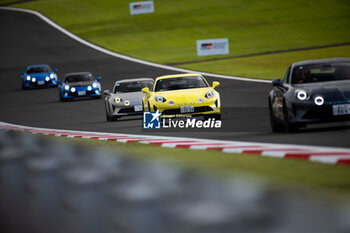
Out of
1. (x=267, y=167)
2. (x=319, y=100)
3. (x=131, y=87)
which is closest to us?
(x=267, y=167)

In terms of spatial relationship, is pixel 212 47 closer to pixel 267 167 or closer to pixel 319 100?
pixel 319 100

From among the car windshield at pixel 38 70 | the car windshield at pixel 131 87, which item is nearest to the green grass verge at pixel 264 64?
the car windshield at pixel 38 70

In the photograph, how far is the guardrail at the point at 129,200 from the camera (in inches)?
113

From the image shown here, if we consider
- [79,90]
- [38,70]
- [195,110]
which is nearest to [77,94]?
[79,90]

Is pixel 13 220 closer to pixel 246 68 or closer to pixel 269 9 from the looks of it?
pixel 246 68

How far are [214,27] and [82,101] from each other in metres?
28.0

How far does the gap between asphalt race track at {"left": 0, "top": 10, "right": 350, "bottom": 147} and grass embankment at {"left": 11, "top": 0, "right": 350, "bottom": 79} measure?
278 centimetres

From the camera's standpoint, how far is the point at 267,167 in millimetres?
8586

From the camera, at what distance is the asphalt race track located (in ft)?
45.0

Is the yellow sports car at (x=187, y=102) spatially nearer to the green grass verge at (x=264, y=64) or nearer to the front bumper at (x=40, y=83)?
the green grass verge at (x=264, y=64)

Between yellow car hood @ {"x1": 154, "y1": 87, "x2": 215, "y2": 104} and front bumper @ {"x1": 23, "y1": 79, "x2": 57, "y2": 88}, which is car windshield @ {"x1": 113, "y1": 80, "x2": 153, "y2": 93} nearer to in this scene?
yellow car hood @ {"x1": 154, "y1": 87, "x2": 215, "y2": 104}

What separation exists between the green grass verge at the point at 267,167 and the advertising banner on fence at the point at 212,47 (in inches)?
1075

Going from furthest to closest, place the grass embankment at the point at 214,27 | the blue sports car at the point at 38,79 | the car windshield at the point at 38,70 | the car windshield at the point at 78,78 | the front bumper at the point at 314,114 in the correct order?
the grass embankment at the point at 214,27 < the car windshield at the point at 38,70 < the blue sports car at the point at 38,79 < the car windshield at the point at 78,78 < the front bumper at the point at 314,114

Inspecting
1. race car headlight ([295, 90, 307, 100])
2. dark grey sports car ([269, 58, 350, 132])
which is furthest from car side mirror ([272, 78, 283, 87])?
race car headlight ([295, 90, 307, 100])
